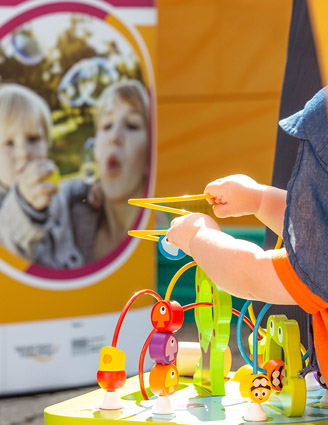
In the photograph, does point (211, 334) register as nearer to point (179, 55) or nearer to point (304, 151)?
point (304, 151)

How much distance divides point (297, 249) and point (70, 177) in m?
1.68

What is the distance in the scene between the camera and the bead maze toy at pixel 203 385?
2.45ft

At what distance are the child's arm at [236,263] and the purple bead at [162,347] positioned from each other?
0.12 meters

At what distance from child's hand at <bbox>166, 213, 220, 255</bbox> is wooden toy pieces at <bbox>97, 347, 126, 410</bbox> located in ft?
0.48

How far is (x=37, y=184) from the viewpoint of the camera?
7.27 ft

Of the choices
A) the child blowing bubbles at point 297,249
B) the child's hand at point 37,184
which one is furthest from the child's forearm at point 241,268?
the child's hand at point 37,184

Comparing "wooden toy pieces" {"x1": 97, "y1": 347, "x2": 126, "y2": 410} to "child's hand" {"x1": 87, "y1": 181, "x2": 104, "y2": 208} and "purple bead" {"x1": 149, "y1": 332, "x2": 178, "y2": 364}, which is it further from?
"child's hand" {"x1": 87, "y1": 181, "x2": 104, "y2": 208}

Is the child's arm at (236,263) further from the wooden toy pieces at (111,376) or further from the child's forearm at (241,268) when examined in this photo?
the wooden toy pieces at (111,376)

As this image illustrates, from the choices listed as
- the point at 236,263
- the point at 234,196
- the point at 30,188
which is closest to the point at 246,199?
the point at 234,196

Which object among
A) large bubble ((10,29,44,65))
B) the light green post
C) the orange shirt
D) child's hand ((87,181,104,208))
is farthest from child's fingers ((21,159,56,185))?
the orange shirt

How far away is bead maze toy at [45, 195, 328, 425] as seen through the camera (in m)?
0.75

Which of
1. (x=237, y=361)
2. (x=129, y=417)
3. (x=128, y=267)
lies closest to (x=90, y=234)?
(x=128, y=267)

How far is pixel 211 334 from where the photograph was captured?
0.90 metres

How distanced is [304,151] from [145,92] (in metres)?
1.75
